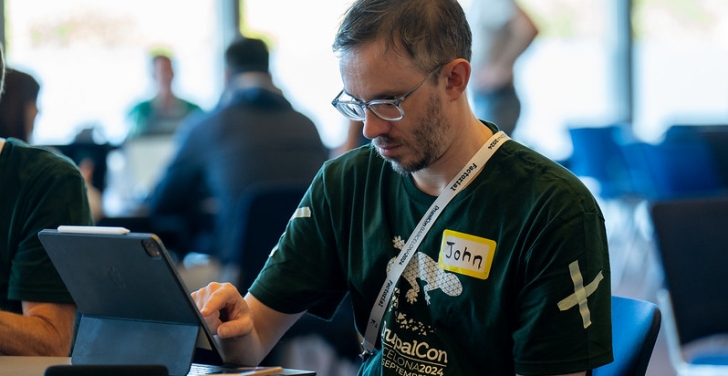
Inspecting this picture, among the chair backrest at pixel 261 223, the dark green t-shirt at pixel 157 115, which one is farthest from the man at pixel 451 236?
the dark green t-shirt at pixel 157 115

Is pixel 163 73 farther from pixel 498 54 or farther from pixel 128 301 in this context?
pixel 128 301

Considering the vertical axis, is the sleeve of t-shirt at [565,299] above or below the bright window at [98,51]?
above

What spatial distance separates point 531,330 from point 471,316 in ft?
0.35

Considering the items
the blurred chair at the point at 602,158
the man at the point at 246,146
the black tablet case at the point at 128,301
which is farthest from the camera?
the blurred chair at the point at 602,158

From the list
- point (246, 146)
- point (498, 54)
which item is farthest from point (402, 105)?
point (498, 54)

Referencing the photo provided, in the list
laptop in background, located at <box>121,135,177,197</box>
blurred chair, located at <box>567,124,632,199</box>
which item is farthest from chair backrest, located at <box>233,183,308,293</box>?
blurred chair, located at <box>567,124,632,199</box>

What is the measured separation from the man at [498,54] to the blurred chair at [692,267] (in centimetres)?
215

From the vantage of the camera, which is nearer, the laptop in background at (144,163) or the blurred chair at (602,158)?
the laptop in background at (144,163)

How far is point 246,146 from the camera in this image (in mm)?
3686

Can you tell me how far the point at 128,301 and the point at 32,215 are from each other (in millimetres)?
498

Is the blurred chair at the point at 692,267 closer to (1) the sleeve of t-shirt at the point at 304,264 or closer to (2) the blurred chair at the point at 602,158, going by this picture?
Answer: (1) the sleeve of t-shirt at the point at 304,264

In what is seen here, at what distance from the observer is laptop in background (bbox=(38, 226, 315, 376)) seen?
4.24 feet

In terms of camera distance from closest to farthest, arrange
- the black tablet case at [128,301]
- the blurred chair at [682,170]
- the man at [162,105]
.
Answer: the black tablet case at [128,301], the blurred chair at [682,170], the man at [162,105]

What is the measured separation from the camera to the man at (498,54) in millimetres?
4727
